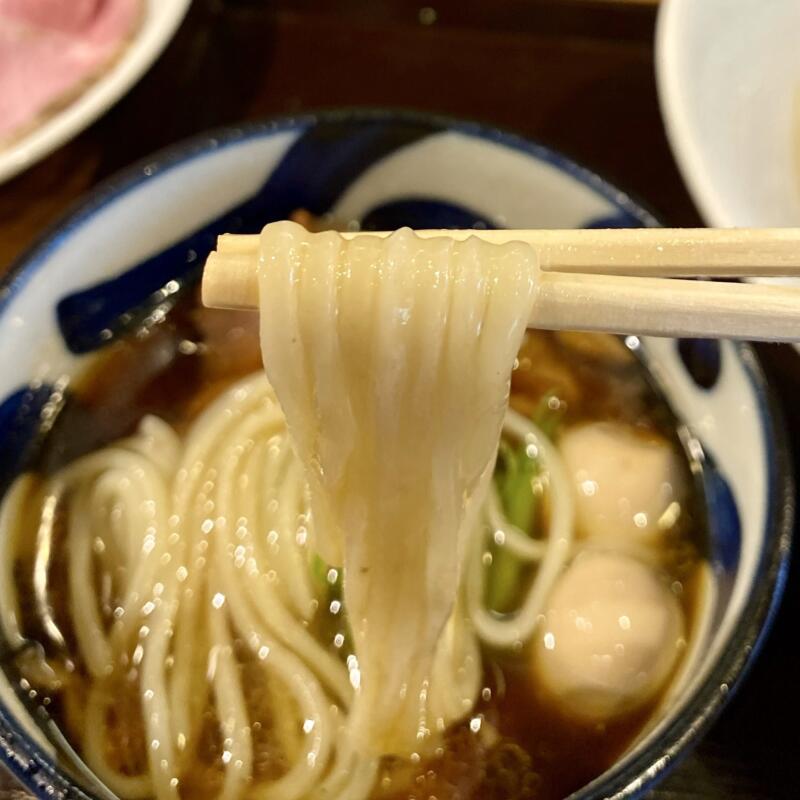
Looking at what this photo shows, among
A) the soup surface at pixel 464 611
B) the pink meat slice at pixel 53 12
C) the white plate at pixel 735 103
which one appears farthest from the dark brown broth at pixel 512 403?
Result: the pink meat slice at pixel 53 12

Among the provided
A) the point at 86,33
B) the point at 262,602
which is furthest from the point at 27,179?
the point at 262,602

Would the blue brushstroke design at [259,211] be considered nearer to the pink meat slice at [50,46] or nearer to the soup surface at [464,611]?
the soup surface at [464,611]

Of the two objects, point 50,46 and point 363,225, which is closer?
point 363,225

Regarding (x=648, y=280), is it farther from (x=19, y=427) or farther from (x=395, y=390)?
(x=19, y=427)

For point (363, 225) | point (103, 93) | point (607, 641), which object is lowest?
point (607, 641)

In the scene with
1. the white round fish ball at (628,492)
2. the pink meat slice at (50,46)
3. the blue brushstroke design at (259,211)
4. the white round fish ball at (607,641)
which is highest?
the pink meat slice at (50,46)

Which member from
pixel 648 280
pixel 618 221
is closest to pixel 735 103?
pixel 618 221

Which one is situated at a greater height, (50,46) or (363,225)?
(50,46)

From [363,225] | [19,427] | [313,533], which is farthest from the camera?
[363,225]

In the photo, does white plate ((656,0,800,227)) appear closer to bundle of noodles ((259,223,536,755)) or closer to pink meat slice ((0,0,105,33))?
bundle of noodles ((259,223,536,755))
